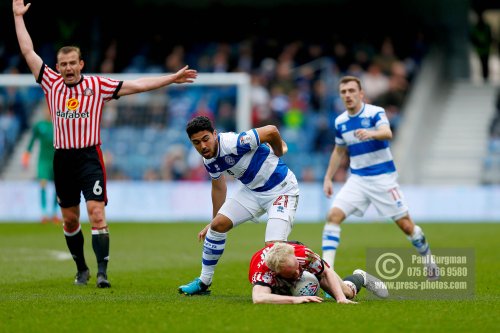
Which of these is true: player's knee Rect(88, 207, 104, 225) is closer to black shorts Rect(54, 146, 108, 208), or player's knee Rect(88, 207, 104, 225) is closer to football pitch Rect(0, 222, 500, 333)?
black shorts Rect(54, 146, 108, 208)

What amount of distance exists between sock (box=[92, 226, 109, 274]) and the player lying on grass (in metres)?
2.43

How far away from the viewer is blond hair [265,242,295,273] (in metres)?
Answer: 8.70

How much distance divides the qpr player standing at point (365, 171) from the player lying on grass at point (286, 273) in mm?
2875

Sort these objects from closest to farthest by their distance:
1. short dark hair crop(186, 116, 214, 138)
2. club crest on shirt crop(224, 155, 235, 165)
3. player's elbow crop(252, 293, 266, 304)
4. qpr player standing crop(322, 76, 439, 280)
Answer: player's elbow crop(252, 293, 266, 304) → short dark hair crop(186, 116, 214, 138) → club crest on shirt crop(224, 155, 235, 165) → qpr player standing crop(322, 76, 439, 280)

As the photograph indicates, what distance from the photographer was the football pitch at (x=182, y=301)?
26.1 ft

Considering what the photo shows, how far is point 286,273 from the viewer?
879cm

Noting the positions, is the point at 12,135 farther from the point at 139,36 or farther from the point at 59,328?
the point at 59,328

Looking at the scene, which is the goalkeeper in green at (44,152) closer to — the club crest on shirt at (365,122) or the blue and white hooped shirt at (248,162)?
the club crest on shirt at (365,122)

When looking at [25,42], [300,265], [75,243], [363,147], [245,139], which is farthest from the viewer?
[363,147]

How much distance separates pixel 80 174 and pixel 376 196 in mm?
3600

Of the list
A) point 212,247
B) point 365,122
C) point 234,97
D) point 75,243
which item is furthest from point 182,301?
point 234,97

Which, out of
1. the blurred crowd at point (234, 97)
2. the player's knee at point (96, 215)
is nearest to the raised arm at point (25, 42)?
the player's knee at point (96, 215)

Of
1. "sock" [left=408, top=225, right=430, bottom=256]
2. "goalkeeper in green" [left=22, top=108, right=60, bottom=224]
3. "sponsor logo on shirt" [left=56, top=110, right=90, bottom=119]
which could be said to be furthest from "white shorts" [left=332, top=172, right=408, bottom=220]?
"goalkeeper in green" [left=22, top=108, right=60, bottom=224]

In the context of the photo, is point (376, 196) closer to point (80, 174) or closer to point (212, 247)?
point (212, 247)
